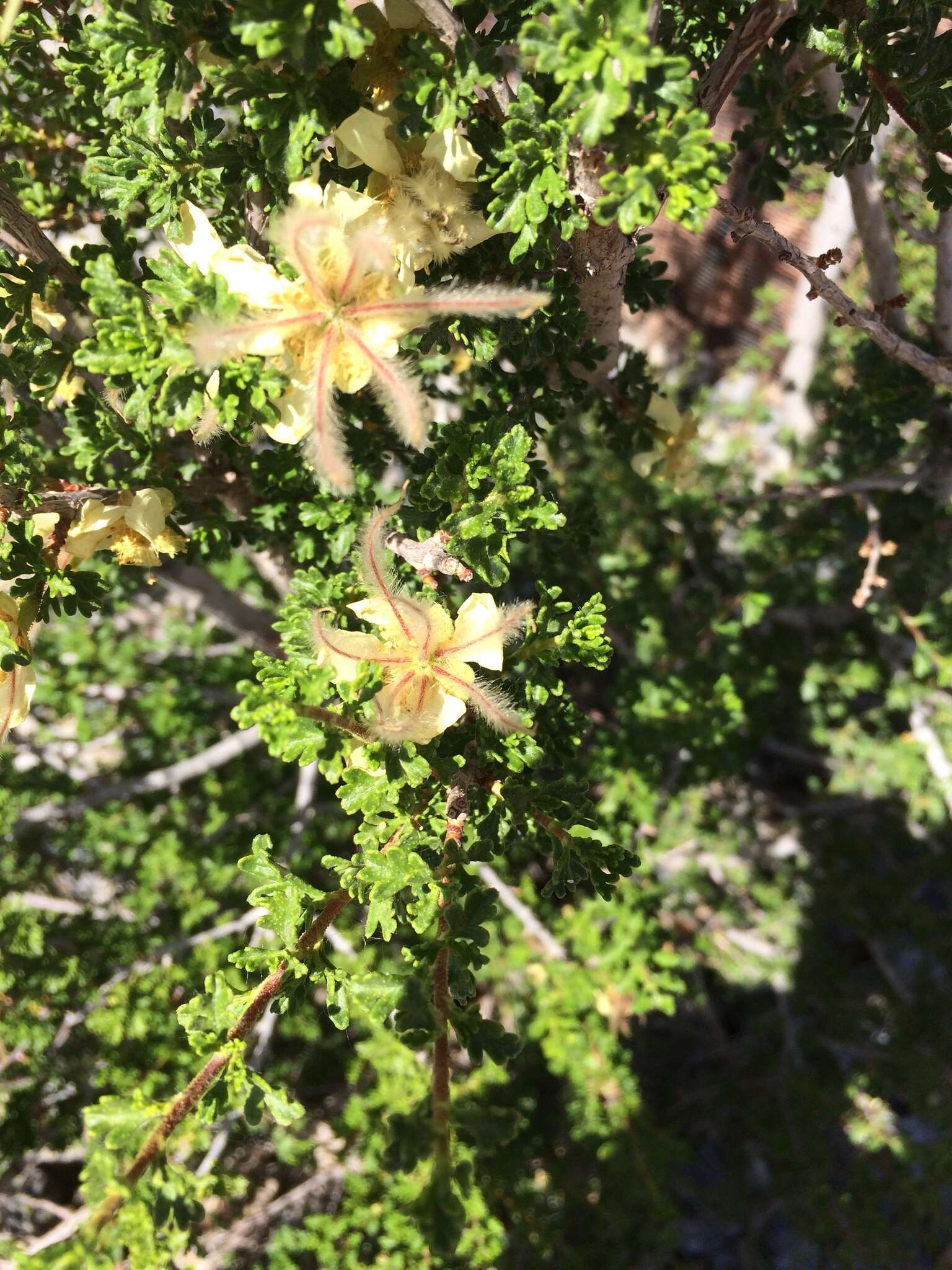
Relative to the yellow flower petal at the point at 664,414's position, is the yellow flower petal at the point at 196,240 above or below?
below

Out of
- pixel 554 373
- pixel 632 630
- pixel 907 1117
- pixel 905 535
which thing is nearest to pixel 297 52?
pixel 554 373

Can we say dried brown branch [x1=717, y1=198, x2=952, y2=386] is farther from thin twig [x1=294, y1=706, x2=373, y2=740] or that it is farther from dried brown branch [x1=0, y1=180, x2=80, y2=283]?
dried brown branch [x1=0, y1=180, x2=80, y2=283]

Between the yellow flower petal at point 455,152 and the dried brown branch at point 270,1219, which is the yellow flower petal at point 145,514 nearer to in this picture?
the yellow flower petal at point 455,152

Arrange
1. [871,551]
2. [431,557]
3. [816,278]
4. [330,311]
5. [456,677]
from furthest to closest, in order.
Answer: [871,551]
[816,278]
[431,557]
[456,677]
[330,311]

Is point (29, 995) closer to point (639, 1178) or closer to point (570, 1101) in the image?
point (570, 1101)

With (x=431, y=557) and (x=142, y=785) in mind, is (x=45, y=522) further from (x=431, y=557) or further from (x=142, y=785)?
(x=142, y=785)

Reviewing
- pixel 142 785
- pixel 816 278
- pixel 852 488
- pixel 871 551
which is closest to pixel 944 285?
pixel 852 488

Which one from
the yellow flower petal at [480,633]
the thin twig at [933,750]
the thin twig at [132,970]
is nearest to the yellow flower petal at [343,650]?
the yellow flower petal at [480,633]
